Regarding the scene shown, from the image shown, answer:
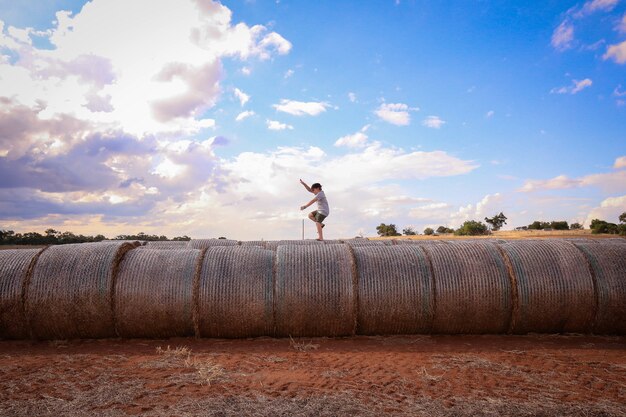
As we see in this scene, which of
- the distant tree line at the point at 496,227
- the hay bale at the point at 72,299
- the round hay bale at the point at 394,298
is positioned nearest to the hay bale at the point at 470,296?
the round hay bale at the point at 394,298

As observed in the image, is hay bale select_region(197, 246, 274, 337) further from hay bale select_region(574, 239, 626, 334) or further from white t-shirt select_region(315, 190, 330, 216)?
white t-shirt select_region(315, 190, 330, 216)

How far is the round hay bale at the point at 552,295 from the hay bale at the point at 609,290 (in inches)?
4.5

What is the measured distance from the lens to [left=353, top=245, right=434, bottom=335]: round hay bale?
265 inches

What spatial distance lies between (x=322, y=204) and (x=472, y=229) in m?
20.4

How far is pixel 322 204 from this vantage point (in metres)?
13.1

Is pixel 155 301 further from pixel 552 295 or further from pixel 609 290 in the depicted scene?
pixel 609 290

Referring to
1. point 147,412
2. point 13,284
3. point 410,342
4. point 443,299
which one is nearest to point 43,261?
point 13,284

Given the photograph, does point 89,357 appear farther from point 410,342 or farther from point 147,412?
point 410,342

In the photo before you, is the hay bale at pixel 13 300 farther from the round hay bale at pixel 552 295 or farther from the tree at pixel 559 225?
the tree at pixel 559 225

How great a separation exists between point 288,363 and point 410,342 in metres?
2.12

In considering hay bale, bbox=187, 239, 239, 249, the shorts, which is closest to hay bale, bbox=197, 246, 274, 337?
hay bale, bbox=187, 239, 239, 249

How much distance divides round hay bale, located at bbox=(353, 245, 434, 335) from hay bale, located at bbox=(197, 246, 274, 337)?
1.45m

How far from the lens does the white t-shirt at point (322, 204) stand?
13013 millimetres

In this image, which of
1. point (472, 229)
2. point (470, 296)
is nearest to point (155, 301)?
point (470, 296)
